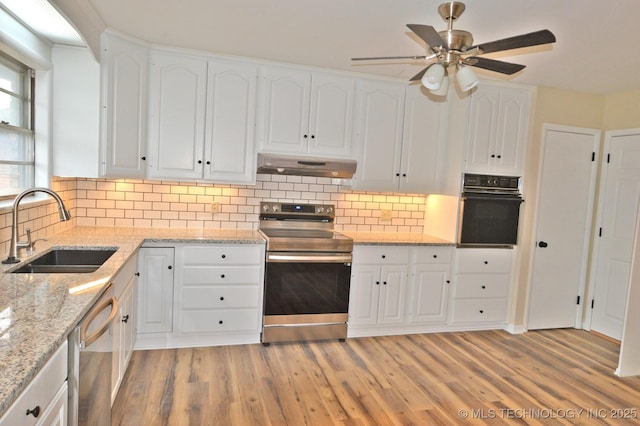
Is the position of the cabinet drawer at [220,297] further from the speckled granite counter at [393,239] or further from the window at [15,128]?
the window at [15,128]

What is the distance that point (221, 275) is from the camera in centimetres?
326

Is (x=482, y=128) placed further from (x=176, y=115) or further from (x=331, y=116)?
(x=176, y=115)

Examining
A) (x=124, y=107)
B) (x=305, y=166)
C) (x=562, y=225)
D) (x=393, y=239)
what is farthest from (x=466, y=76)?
(x=562, y=225)

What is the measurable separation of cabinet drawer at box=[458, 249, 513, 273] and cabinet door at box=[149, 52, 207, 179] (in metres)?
2.56

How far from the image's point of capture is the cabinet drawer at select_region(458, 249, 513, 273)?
12.7 feet

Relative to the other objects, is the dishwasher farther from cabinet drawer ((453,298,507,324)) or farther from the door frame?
the door frame

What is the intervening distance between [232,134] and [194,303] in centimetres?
144

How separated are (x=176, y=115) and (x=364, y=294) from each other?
2.23 m

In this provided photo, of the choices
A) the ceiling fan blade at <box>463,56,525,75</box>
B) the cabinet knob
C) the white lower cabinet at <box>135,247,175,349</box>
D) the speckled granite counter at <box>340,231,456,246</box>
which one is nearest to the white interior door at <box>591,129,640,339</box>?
the speckled granite counter at <box>340,231,456,246</box>

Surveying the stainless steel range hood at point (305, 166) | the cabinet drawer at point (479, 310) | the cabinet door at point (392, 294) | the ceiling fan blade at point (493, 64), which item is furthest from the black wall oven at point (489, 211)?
the ceiling fan blade at point (493, 64)

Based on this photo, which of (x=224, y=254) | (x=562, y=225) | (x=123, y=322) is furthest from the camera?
(x=562, y=225)

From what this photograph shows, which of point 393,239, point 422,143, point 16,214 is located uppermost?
point 422,143

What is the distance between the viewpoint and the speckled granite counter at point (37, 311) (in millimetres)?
1041

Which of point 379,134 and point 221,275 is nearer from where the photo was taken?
point 221,275
